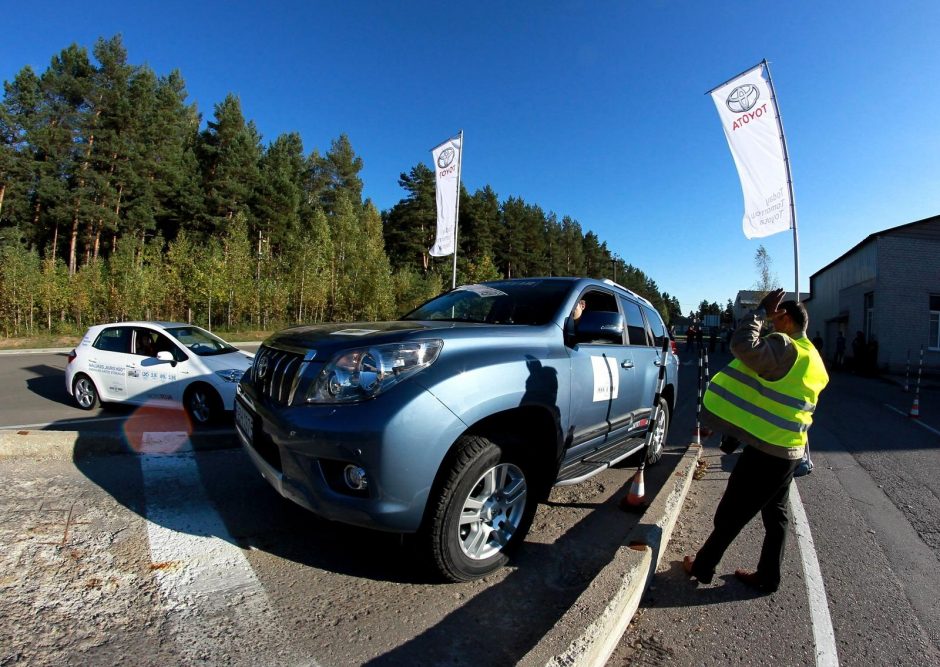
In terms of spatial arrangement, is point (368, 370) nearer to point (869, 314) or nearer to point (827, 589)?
point (827, 589)

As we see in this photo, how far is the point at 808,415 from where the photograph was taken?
2871 mm

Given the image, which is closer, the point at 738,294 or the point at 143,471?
the point at 143,471

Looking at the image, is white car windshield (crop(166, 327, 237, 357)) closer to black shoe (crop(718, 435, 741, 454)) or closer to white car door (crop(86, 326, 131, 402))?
white car door (crop(86, 326, 131, 402))

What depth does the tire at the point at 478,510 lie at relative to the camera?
2.53 metres

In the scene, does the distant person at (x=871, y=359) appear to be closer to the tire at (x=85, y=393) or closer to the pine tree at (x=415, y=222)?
the tire at (x=85, y=393)

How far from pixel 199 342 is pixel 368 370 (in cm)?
608

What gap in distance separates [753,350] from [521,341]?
4.34ft

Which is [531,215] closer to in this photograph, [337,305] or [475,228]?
[475,228]

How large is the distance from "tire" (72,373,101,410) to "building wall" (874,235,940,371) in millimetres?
28042

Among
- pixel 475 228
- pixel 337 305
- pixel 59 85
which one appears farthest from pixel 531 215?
pixel 59 85

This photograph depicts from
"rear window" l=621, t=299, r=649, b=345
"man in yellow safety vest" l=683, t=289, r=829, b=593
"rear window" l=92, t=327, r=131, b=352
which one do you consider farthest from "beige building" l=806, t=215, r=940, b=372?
"rear window" l=92, t=327, r=131, b=352

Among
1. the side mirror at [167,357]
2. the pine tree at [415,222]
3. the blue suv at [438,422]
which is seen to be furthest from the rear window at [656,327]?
the pine tree at [415,222]

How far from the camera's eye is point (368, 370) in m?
2.52

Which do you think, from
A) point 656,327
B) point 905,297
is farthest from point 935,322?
point 656,327
